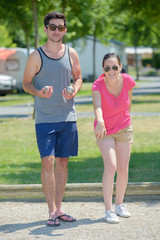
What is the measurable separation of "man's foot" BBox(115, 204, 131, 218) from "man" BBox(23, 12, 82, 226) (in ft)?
1.62

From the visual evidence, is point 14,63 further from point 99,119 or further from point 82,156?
point 99,119

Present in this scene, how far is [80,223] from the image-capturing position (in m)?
5.50

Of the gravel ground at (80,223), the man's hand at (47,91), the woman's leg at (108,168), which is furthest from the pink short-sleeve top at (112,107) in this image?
the gravel ground at (80,223)

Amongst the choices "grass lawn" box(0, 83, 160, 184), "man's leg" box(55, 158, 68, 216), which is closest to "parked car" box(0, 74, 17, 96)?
"grass lawn" box(0, 83, 160, 184)

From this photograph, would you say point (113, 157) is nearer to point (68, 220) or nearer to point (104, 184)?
point (104, 184)

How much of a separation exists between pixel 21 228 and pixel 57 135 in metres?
0.98

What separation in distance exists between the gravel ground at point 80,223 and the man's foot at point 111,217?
A: 0.17 feet

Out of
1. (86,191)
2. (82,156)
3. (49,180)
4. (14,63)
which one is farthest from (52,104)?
(14,63)

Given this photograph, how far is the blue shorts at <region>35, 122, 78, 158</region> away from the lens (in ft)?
18.0

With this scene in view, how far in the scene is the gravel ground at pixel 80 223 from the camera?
16.6 feet

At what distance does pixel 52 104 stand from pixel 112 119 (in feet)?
2.04

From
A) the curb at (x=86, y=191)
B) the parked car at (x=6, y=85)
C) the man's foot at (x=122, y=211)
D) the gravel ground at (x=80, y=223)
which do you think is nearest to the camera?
the gravel ground at (x=80, y=223)

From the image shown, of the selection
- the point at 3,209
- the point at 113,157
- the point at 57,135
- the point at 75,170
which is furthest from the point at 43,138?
the point at 75,170

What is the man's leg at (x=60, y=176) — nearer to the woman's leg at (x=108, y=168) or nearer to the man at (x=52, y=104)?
the man at (x=52, y=104)
